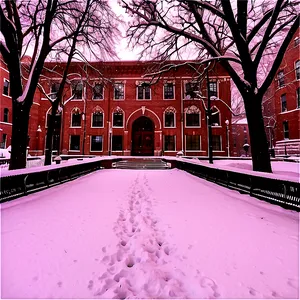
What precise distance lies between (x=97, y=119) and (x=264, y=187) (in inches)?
1041

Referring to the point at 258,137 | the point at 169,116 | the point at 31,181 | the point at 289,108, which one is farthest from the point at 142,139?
the point at 31,181

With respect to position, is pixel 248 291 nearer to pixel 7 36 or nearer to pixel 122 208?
pixel 122 208

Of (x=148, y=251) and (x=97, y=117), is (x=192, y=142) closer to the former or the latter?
(x=97, y=117)

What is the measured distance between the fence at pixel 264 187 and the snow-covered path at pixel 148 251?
1.16 ft

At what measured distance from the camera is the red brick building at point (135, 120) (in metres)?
27.1

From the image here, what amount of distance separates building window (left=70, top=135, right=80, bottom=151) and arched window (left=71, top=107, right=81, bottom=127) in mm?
1923

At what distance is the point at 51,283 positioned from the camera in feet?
6.29

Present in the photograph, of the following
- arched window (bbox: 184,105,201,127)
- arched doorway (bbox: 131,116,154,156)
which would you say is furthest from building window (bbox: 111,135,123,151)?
arched window (bbox: 184,105,201,127)

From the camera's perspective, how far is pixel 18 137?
7.54 metres

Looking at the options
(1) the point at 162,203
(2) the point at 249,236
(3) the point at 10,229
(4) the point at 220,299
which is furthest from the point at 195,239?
(3) the point at 10,229

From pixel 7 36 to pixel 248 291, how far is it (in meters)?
10.7

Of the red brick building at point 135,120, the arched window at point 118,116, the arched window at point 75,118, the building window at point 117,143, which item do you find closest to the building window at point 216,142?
the red brick building at point 135,120

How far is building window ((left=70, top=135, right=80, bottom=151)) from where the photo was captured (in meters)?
27.6

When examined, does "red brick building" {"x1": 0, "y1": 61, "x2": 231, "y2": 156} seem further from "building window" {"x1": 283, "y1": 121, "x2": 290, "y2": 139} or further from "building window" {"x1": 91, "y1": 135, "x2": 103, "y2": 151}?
"building window" {"x1": 283, "y1": 121, "x2": 290, "y2": 139}
